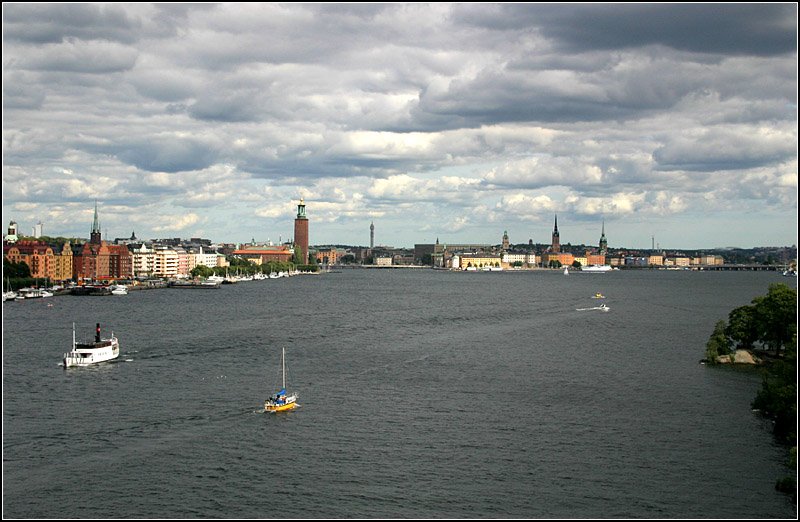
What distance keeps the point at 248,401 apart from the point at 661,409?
13639 millimetres

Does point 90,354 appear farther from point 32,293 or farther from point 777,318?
point 32,293

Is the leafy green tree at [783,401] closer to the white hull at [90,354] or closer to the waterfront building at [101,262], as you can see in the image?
the white hull at [90,354]

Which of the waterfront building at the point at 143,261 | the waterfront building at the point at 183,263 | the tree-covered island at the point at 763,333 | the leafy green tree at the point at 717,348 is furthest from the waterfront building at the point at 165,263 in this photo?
the leafy green tree at the point at 717,348

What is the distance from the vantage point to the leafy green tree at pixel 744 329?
4244 cm

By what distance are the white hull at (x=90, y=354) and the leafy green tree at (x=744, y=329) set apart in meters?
28.4

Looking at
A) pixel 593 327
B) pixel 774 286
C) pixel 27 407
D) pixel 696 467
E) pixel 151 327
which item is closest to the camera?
pixel 696 467

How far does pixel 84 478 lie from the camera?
70.6ft

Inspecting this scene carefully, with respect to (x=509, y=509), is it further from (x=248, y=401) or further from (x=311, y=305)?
(x=311, y=305)

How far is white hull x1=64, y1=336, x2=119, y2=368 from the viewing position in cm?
3831

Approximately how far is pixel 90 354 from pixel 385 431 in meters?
17.8

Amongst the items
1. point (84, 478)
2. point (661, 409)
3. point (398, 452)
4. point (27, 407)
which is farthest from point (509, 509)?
point (27, 407)

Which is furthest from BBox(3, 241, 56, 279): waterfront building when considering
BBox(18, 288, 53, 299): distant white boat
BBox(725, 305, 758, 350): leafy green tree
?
BBox(725, 305, 758, 350): leafy green tree

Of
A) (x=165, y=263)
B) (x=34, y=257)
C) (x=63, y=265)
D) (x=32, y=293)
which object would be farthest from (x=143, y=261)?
(x=32, y=293)

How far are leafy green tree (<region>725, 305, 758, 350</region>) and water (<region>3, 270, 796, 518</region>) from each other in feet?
7.43
